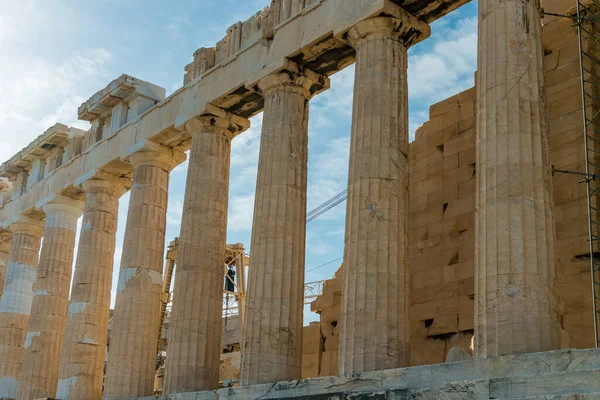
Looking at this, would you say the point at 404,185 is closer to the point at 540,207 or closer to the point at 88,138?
the point at 540,207

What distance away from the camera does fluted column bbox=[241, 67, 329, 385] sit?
840 inches

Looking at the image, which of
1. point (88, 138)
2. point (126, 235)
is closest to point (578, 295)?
point (126, 235)

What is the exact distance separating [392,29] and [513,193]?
6670 mm

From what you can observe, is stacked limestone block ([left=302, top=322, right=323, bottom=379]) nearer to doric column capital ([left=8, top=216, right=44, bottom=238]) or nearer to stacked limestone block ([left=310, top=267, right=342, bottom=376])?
stacked limestone block ([left=310, top=267, right=342, bottom=376])

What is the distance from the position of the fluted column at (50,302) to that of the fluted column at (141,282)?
19.7ft

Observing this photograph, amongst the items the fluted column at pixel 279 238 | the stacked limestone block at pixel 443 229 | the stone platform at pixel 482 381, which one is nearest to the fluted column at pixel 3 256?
the fluted column at pixel 279 238

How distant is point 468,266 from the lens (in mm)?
24078

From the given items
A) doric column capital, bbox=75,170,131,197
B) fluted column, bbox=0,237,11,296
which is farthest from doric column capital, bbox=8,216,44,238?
doric column capital, bbox=75,170,131,197

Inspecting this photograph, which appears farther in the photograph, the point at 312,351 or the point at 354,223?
the point at 312,351

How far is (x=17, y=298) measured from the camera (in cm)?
3616

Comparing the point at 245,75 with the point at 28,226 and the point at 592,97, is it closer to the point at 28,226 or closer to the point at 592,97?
the point at 592,97

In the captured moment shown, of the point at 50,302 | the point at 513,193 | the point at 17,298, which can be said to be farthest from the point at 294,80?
the point at 17,298

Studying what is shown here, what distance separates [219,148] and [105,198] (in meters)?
6.80

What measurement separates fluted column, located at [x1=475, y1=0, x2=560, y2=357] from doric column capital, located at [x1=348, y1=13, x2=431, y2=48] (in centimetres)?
349
